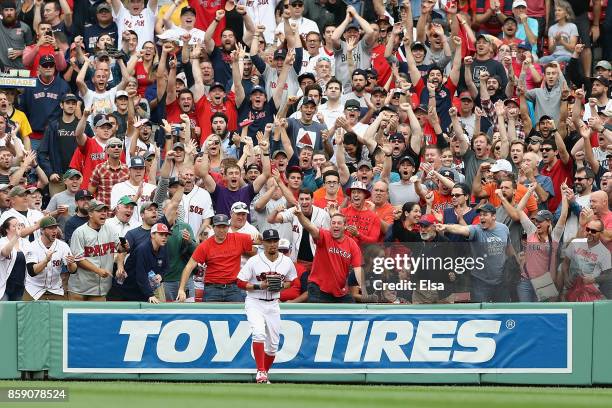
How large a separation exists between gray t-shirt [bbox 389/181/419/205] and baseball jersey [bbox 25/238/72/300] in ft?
16.1

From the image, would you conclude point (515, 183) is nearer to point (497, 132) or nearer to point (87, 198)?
point (497, 132)

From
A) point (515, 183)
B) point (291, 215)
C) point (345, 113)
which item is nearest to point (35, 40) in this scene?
point (345, 113)

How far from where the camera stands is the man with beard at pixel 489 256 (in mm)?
19656

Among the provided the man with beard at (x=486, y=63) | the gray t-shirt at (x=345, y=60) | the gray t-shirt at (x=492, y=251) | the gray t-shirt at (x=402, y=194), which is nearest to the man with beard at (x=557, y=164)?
the man with beard at (x=486, y=63)

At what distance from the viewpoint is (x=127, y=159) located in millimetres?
22766

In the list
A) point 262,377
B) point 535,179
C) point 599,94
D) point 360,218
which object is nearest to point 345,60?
point 599,94

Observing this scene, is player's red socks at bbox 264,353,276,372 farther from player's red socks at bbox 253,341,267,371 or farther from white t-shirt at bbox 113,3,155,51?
white t-shirt at bbox 113,3,155,51

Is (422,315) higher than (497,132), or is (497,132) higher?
(497,132)

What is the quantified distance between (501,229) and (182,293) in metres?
4.42

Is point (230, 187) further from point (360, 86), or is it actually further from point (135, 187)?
point (360, 86)

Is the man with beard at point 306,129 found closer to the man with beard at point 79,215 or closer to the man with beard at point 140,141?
the man with beard at point 140,141

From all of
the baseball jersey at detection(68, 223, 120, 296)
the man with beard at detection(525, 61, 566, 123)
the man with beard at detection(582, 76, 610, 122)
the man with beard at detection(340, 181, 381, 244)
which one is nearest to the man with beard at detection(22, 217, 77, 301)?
the baseball jersey at detection(68, 223, 120, 296)

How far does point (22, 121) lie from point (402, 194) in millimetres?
6447

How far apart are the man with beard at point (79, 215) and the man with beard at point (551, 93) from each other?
27.9ft
